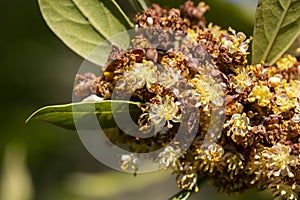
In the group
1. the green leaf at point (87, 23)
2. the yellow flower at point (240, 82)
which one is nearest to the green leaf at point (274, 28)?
the yellow flower at point (240, 82)

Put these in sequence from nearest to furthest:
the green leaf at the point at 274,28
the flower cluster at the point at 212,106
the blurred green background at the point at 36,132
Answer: the flower cluster at the point at 212,106, the green leaf at the point at 274,28, the blurred green background at the point at 36,132

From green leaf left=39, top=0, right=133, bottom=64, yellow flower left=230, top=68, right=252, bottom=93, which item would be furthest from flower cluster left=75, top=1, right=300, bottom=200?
green leaf left=39, top=0, right=133, bottom=64

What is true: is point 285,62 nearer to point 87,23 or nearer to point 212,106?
point 212,106

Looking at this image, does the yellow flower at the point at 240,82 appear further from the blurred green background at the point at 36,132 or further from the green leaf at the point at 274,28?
the blurred green background at the point at 36,132

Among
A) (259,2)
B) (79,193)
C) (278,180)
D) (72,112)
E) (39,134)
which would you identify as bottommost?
(79,193)

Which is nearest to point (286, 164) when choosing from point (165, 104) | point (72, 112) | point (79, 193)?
point (165, 104)

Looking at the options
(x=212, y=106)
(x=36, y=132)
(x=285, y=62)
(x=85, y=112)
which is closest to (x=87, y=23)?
(x=85, y=112)

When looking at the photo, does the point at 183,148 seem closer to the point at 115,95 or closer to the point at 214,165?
the point at 214,165
